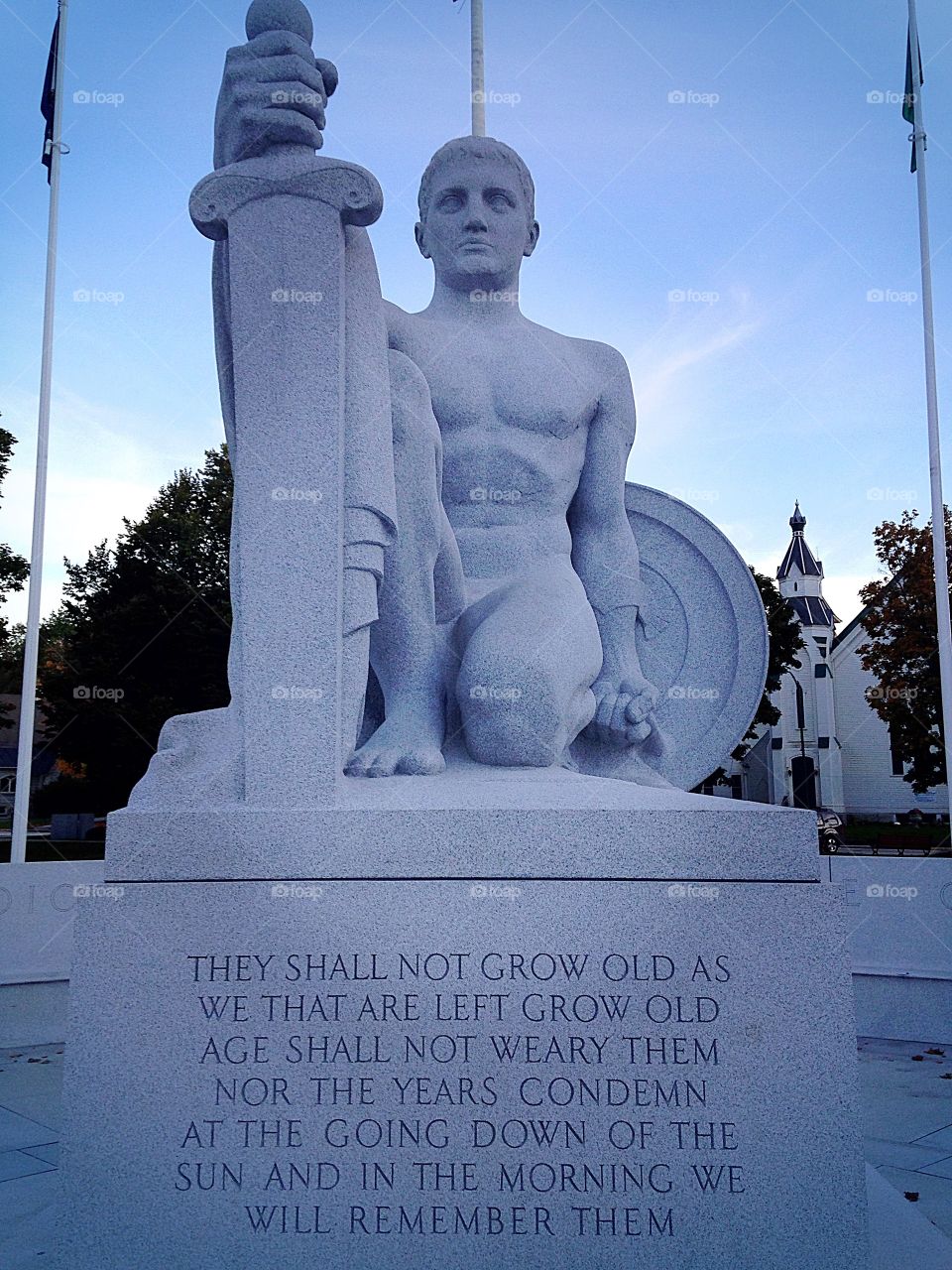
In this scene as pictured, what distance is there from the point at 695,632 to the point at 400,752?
2252mm

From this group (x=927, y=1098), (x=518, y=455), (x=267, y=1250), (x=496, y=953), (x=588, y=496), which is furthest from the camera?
(x=927, y=1098)

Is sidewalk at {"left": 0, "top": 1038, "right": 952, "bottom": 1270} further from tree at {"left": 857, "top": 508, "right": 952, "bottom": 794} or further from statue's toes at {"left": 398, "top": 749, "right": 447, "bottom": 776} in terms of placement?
tree at {"left": 857, "top": 508, "right": 952, "bottom": 794}

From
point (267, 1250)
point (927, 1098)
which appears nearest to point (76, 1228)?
point (267, 1250)

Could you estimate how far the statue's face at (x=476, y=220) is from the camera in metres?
5.34

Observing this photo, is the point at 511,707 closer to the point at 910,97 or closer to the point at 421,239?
the point at 421,239

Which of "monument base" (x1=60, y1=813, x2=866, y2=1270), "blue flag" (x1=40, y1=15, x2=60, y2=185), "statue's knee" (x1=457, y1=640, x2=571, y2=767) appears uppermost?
"blue flag" (x1=40, y1=15, x2=60, y2=185)

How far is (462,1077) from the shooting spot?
3414 mm

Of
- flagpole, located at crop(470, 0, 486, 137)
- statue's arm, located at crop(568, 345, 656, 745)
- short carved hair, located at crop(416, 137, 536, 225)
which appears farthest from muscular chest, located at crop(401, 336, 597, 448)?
flagpole, located at crop(470, 0, 486, 137)

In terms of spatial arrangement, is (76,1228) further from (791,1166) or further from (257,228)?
(257,228)

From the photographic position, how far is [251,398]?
395 cm

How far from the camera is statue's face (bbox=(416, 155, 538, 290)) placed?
5.34 meters

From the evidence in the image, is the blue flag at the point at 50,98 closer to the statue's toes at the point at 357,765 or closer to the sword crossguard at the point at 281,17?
the sword crossguard at the point at 281,17

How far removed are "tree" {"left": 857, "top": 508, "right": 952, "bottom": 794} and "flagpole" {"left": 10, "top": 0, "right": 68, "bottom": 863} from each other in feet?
68.9

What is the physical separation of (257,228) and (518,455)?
1666mm
